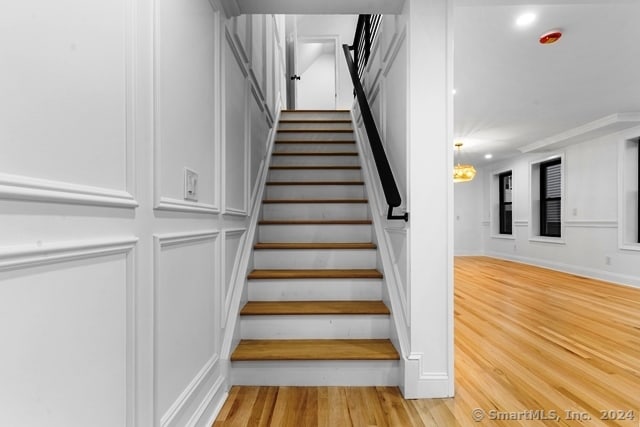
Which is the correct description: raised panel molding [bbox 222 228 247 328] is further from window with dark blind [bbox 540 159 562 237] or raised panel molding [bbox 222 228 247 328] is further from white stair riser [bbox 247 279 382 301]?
window with dark blind [bbox 540 159 562 237]

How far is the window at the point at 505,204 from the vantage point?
25.2ft

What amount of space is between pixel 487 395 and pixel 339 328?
0.81 meters

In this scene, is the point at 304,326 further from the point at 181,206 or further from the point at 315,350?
the point at 181,206

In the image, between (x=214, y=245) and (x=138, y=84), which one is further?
(x=214, y=245)

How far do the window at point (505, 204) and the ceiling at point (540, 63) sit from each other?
257cm

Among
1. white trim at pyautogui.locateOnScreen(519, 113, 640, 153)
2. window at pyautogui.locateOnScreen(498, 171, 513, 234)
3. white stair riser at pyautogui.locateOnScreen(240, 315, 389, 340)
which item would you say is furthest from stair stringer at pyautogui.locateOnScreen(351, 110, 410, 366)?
window at pyautogui.locateOnScreen(498, 171, 513, 234)

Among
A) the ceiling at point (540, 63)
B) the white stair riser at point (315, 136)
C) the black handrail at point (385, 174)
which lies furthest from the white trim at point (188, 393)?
the white stair riser at point (315, 136)

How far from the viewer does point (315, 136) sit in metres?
3.85

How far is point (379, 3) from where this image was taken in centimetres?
177

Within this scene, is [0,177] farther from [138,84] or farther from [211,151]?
[211,151]

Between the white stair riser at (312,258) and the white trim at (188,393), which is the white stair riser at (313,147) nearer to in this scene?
the white stair riser at (312,258)

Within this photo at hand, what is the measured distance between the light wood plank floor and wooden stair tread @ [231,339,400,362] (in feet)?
0.53

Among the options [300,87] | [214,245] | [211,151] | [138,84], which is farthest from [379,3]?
[300,87]

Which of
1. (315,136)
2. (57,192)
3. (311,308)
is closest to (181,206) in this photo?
(57,192)
